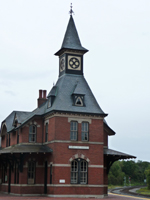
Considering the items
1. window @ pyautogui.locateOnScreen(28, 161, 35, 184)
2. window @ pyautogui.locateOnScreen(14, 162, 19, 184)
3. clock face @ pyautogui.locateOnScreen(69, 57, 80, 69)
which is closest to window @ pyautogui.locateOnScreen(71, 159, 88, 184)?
window @ pyautogui.locateOnScreen(28, 161, 35, 184)

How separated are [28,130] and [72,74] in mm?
7513

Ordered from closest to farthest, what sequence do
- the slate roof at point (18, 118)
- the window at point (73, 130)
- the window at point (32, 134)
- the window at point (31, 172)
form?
1. the window at point (73, 130)
2. the window at point (31, 172)
3. the window at point (32, 134)
4. the slate roof at point (18, 118)

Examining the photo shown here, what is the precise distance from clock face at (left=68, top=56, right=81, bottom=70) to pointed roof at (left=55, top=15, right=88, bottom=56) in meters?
1.03

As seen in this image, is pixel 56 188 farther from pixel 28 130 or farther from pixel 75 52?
pixel 75 52

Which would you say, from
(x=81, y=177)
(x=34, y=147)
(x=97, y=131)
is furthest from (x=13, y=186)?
(x=97, y=131)

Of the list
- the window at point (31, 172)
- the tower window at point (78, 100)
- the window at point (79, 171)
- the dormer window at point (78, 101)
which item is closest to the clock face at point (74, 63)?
the tower window at point (78, 100)

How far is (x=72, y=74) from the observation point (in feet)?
130

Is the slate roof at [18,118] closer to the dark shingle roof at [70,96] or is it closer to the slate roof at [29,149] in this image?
the slate roof at [29,149]

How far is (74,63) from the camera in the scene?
39.8 m

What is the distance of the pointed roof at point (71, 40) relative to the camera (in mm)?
39656

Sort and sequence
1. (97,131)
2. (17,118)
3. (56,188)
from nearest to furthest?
(56,188) → (97,131) → (17,118)

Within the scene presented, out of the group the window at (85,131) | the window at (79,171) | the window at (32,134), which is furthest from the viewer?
the window at (32,134)

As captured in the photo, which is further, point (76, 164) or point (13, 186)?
point (13, 186)

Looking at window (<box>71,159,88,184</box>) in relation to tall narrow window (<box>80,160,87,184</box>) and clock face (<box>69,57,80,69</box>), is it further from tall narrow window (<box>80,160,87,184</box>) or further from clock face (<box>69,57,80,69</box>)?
clock face (<box>69,57,80,69</box>)
